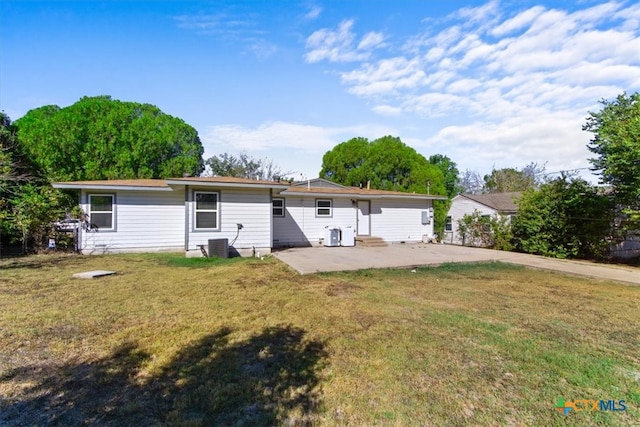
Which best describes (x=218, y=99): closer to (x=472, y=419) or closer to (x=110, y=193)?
(x=110, y=193)

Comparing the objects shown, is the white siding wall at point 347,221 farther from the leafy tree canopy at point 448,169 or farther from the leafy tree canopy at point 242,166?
the leafy tree canopy at point 242,166

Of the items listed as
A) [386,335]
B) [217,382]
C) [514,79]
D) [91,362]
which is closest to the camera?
[217,382]

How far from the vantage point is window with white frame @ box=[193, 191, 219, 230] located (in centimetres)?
1004

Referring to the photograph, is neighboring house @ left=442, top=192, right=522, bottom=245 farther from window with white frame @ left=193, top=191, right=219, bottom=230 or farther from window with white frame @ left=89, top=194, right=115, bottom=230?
window with white frame @ left=89, top=194, right=115, bottom=230

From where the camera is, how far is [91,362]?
9.61ft

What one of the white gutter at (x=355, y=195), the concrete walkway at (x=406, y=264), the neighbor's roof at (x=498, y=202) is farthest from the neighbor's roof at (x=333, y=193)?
the neighbor's roof at (x=498, y=202)

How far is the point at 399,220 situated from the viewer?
15.5 meters

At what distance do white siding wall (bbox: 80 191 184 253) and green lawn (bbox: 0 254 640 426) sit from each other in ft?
16.4

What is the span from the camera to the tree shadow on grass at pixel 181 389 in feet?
6.98

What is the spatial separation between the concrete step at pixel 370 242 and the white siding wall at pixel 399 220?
817 millimetres

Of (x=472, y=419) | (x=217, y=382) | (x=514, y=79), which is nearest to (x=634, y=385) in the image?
(x=472, y=419)

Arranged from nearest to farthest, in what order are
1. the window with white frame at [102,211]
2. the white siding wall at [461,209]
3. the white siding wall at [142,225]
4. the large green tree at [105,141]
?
the window with white frame at [102,211]
the white siding wall at [142,225]
the large green tree at [105,141]
the white siding wall at [461,209]

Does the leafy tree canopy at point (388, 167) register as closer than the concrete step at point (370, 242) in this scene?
No

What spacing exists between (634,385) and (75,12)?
12.7 m
